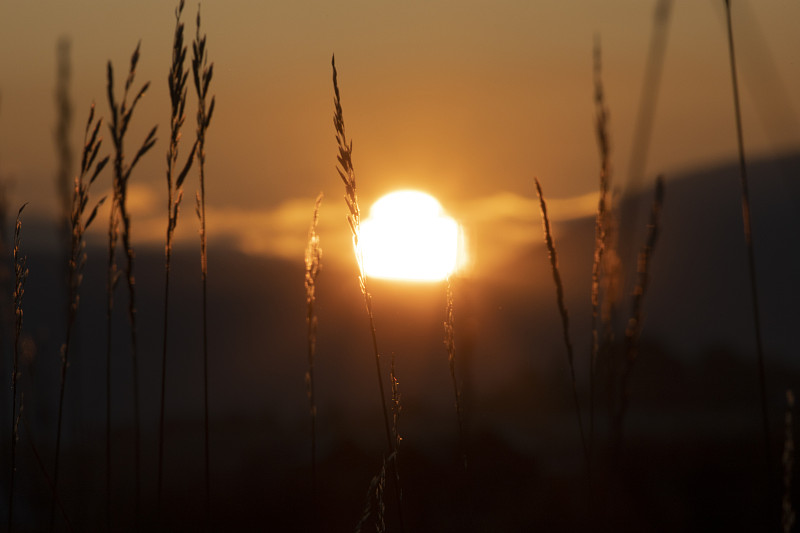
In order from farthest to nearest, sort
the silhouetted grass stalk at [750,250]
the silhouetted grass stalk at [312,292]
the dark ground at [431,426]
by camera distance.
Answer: the dark ground at [431,426] < the silhouetted grass stalk at [312,292] < the silhouetted grass stalk at [750,250]

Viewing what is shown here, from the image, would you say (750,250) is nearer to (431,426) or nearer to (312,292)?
(312,292)

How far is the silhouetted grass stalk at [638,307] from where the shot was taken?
53.9 inches

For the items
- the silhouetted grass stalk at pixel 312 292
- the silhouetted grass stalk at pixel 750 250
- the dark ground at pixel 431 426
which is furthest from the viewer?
the dark ground at pixel 431 426

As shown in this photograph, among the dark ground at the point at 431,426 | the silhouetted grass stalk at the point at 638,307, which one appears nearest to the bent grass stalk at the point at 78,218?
the dark ground at the point at 431,426

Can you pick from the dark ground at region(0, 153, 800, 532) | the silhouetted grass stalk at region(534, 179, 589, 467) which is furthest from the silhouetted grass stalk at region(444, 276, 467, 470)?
the silhouetted grass stalk at region(534, 179, 589, 467)

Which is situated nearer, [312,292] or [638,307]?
[638,307]

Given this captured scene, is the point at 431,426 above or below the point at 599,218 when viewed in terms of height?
below

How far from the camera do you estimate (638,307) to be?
1.39m

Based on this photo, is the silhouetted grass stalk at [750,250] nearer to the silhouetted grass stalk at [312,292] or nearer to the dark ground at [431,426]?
the dark ground at [431,426]

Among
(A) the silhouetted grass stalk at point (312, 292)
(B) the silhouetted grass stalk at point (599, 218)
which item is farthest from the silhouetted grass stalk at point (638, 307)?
(A) the silhouetted grass stalk at point (312, 292)

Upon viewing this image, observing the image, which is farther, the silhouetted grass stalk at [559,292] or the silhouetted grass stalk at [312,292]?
the silhouetted grass stalk at [312,292]

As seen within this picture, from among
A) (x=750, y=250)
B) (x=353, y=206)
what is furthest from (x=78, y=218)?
(x=750, y=250)

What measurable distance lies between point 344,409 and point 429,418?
0.74 m

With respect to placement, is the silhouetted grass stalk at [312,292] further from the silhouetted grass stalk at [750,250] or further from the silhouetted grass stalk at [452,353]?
the silhouetted grass stalk at [750,250]
